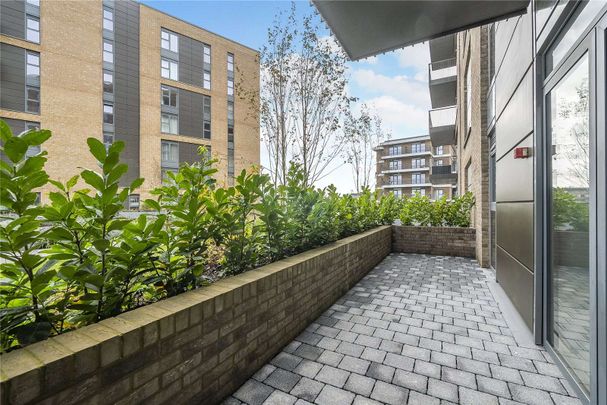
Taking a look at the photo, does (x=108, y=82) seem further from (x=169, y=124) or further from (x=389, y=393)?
(x=389, y=393)

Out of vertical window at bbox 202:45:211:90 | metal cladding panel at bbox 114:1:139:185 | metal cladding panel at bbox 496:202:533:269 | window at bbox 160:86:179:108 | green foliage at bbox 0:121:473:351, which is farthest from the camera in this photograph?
vertical window at bbox 202:45:211:90

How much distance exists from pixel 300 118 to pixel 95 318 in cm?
755

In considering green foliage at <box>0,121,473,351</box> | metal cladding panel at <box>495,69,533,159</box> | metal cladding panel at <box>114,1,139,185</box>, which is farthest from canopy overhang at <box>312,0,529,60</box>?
metal cladding panel at <box>114,1,139,185</box>

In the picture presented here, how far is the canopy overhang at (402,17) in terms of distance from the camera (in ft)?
9.42

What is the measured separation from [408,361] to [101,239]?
2.51 m

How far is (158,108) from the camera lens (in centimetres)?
2431

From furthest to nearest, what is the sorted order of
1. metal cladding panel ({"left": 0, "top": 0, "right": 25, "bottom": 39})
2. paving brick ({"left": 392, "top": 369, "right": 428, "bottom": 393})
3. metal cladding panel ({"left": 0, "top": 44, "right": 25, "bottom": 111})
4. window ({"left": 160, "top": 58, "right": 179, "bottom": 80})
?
1. window ({"left": 160, "top": 58, "right": 179, "bottom": 80})
2. metal cladding panel ({"left": 0, "top": 44, "right": 25, "bottom": 111})
3. metal cladding panel ({"left": 0, "top": 0, "right": 25, "bottom": 39})
4. paving brick ({"left": 392, "top": 369, "right": 428, "bottom": 393})

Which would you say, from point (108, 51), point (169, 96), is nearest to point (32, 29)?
point (108, 51)

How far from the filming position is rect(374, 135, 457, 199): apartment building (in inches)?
2004

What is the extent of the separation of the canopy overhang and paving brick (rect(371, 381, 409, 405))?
333 cm

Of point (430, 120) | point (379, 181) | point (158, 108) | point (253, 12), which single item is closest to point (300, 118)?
point (253, 12)

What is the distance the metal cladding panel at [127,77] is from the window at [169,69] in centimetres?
191

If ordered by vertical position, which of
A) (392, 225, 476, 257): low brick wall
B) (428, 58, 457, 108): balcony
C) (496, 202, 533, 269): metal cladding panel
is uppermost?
(428, 58, 457, 108): balcony

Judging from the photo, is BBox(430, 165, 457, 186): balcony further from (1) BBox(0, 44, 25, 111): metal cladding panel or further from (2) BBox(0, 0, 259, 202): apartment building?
(1) BBox(0, 44, 25, 111): metal cladding panel
